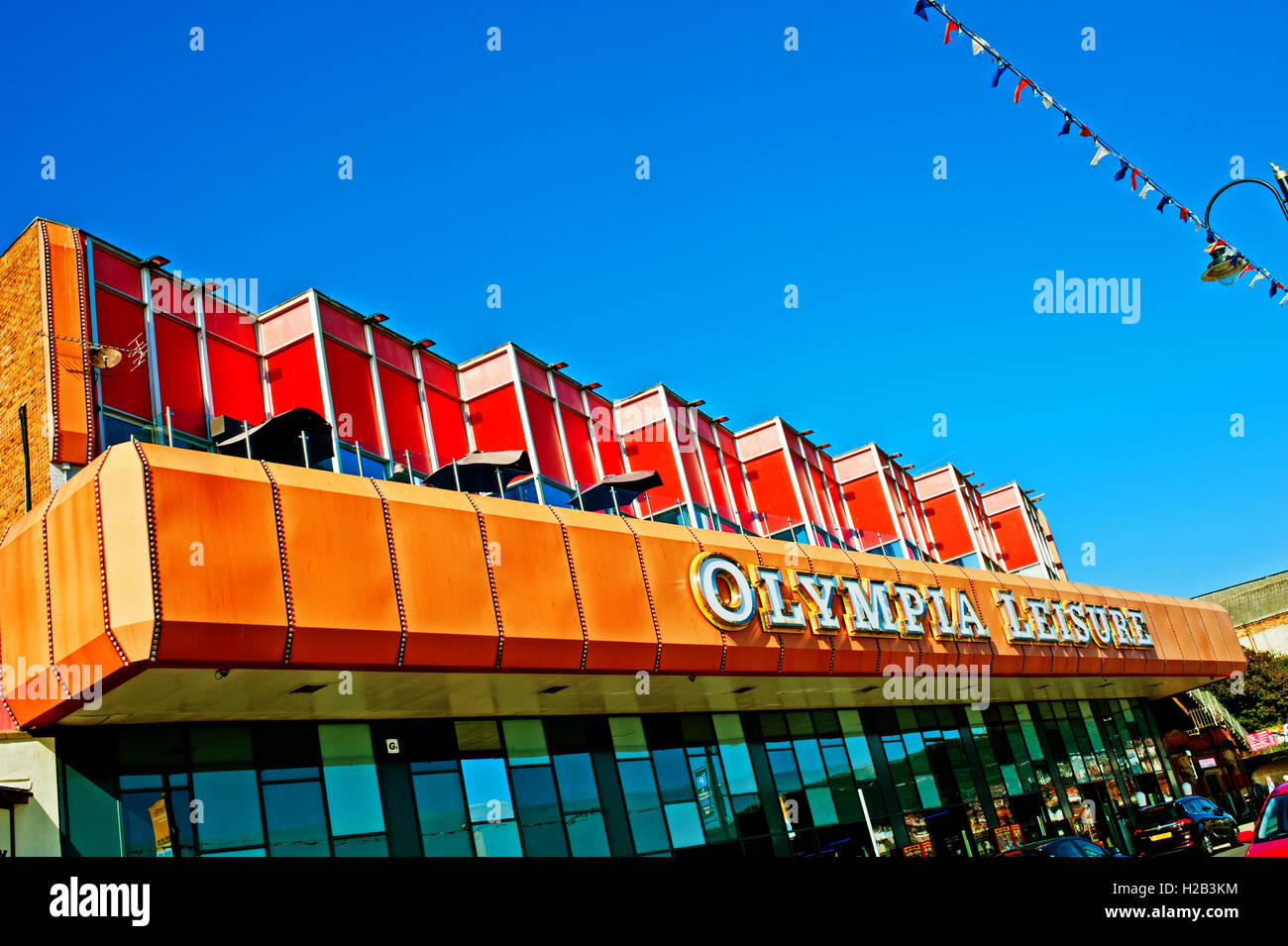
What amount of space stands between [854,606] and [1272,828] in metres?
9.70

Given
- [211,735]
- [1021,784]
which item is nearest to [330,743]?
→ [211,735]

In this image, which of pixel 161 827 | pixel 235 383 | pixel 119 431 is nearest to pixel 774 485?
pixel 235 383

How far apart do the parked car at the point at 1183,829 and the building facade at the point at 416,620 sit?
4.23 meters

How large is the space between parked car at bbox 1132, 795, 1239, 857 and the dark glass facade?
4.18 m

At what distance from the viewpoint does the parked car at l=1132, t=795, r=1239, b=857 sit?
941 inches

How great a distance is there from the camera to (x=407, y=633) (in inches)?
520

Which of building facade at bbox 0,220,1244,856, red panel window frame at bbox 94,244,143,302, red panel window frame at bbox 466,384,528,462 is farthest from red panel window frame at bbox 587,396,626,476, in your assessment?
red panel window frame at bbox 94,244,143,302

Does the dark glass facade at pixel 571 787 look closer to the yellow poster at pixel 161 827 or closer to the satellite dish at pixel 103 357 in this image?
the yellow poster at pixel 161 827

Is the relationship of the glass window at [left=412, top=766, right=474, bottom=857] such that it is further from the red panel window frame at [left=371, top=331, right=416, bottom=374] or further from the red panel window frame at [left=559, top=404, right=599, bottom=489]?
the red panel window frame at [left=559, top=404, right=599, bottom=489]

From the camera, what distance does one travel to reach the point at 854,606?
20672 mm

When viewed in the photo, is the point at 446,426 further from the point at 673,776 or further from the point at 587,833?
the point at 587,833
